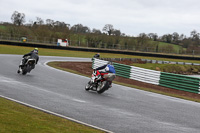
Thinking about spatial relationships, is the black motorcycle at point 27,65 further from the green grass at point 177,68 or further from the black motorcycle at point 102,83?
the green grass at point 177,68

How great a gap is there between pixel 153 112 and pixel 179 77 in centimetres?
978

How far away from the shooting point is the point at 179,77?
63.5 ft

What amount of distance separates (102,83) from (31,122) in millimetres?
6371

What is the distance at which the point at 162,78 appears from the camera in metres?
20.5

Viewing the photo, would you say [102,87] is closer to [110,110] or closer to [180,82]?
[110,110]

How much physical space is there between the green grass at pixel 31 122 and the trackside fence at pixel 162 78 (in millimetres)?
12626

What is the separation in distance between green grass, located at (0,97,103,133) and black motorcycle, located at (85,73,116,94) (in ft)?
15.4

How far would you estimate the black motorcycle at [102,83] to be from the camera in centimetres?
→ 1268

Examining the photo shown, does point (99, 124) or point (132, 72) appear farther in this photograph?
point (132, 72)

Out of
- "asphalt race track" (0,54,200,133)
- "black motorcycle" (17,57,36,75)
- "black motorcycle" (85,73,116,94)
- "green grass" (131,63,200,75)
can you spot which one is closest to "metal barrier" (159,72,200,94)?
"asphalt race track" (0,54,200,133)

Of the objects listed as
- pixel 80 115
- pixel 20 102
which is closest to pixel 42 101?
pixel 20 102

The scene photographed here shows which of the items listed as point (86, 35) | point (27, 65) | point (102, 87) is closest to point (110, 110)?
point (102, 87)

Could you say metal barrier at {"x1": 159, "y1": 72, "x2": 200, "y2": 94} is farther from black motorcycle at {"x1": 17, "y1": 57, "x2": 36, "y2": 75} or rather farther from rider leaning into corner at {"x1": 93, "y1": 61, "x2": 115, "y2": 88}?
black motorcycle at {"x1": 17, "y1": 57, "x2": 36, "y2": 75}

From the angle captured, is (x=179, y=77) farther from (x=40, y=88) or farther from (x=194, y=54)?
(x=194, y=54)
